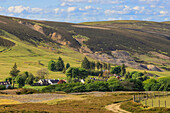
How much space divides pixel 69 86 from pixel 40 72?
56189 mm

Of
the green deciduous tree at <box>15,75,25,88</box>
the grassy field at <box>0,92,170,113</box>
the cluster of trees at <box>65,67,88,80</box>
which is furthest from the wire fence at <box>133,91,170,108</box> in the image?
the cluster of trees at <box>65,67,88,80</box>

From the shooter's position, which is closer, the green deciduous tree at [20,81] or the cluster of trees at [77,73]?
the green deciduous tree at [20,81]

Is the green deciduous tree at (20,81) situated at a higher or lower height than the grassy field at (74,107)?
lower

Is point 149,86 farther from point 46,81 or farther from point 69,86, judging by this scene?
point 46,81

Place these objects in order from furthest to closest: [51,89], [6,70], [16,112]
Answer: [6,70] → [51,89] → [16,112]

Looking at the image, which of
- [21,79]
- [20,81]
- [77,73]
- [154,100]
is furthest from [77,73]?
[154,100]

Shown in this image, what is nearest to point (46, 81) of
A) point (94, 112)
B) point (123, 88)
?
point (123, 88)

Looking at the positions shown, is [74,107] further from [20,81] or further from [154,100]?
[20,81]

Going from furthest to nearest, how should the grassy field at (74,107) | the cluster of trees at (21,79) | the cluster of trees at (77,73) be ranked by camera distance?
the cluster of trees at (77,73) < the cluster of trees at (21,79) < the grassy field at (74,107)

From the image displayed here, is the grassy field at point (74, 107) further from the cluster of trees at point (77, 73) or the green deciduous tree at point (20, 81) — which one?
the cluster of trees at point (77, 73)

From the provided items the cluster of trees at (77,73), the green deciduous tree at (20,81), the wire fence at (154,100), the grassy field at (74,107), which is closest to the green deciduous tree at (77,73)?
the cluster of trees at (77,73)

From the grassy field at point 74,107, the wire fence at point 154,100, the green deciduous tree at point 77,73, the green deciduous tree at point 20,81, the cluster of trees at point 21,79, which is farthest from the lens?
the green deciduous tree at point 77,73

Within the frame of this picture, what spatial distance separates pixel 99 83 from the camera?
407ft

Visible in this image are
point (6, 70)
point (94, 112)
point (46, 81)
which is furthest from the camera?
point (6, 70)
